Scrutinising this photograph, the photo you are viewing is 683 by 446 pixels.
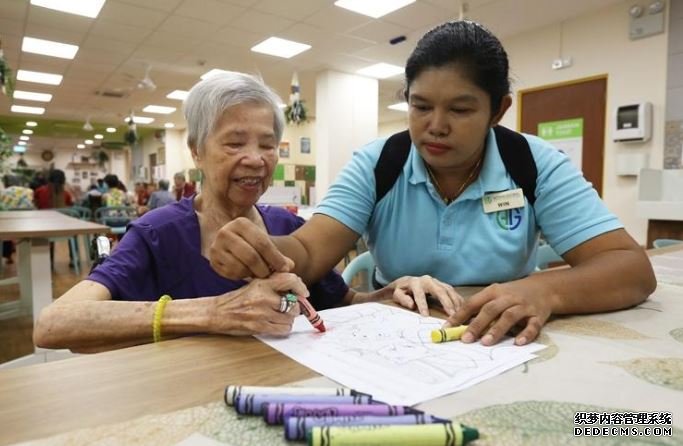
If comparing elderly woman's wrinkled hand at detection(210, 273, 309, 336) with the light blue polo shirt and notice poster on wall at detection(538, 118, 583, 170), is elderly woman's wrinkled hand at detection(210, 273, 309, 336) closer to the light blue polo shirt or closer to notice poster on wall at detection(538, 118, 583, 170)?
the light blue polo shirt

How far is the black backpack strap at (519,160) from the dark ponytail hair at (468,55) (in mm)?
145

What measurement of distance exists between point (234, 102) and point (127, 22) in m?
4.83

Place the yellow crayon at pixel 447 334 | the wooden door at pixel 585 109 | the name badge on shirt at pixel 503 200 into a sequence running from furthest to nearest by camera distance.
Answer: the wooden door at pixel 585 109 < the name badge on shirt at pixel 503 200 < the yellow crayon at pixel 447 334

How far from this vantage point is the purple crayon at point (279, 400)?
470mm


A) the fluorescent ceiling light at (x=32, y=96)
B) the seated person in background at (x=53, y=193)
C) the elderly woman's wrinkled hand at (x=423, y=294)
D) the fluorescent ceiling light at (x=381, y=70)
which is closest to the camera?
the elderly woman's wrinkled hand at (x=423, y=294)

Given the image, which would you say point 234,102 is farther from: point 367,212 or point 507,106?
point 507,106

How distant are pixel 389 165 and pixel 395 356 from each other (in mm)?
700

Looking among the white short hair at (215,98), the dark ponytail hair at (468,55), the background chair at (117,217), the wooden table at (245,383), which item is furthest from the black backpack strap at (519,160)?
the background chair at (117,217)

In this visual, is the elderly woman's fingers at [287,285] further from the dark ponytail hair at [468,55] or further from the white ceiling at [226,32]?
the white ceiling at [226,32]

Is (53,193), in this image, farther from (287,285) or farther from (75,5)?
(287,285)

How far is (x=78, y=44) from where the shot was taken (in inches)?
229

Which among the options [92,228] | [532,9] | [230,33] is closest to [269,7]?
[230,33]

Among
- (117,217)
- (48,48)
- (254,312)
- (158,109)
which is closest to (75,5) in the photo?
(48,48)

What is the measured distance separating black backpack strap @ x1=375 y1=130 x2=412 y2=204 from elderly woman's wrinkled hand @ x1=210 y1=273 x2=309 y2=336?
554 mm
